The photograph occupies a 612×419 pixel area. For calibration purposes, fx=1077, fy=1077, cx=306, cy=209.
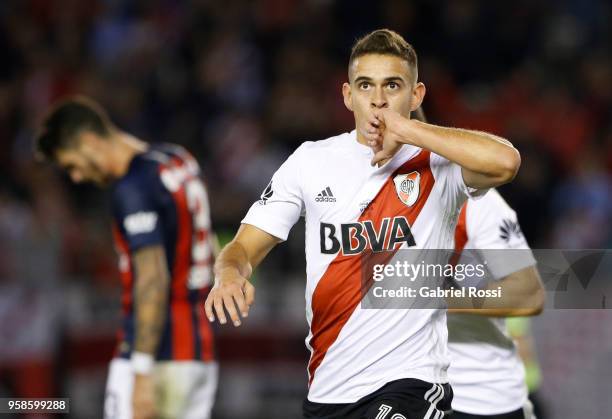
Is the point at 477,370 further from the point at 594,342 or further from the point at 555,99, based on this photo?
the point at 555,99

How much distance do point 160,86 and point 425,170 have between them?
23.5ft

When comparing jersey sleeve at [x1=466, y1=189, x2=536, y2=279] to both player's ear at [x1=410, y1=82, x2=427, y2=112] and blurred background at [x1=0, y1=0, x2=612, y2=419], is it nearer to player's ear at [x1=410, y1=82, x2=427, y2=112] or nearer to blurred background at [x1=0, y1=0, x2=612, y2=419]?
player's ear at [x1=410, y1=82, x2=427, y2=112]

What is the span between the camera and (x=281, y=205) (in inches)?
175

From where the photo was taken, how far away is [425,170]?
14.4 ft

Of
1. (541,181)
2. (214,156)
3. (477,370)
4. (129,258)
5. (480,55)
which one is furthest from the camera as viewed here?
(480,55)

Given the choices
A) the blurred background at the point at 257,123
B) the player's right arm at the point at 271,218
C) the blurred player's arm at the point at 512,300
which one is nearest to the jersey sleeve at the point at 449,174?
the player's right arm at the point at 271,218

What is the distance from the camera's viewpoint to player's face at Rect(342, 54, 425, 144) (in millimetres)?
4281

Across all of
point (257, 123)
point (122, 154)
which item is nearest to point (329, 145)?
point (122, 154)

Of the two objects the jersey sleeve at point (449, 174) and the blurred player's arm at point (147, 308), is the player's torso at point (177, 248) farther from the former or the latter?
the jersey sleeve at point (449, 174)

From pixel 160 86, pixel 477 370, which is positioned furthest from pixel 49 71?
pixel 477 370

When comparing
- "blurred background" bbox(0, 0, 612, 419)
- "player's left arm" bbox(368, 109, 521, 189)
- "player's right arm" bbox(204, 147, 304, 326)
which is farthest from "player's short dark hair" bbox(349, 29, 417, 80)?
"blurred background" bbox(0, 0, 612, 419)

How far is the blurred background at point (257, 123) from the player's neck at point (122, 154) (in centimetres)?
239

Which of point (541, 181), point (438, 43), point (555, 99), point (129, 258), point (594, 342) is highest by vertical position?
point (438, 43)

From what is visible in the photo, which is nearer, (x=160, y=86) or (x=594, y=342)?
(x=594, y=342)
